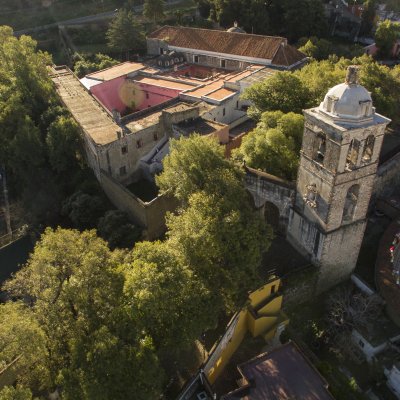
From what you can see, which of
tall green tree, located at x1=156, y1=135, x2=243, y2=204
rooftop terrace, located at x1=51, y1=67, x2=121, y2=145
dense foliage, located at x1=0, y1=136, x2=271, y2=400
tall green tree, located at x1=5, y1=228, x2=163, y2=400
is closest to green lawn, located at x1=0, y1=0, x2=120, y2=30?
rooftop terrace, located at x1=51, y1=67, x2=121, y2=145

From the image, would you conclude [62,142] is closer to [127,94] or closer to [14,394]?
[127,94]

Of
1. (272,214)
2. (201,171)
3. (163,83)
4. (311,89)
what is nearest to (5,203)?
(163,83)

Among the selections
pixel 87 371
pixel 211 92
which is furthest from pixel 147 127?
pixel 87 371

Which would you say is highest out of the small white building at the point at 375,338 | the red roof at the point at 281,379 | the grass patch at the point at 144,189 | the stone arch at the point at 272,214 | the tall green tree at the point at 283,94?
the tall green tree at the point at 283,94

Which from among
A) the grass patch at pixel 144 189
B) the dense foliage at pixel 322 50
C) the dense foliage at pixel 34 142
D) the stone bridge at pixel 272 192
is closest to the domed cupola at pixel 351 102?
the stone bridge at pixel 272 192

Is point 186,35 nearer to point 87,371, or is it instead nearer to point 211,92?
point 211,92

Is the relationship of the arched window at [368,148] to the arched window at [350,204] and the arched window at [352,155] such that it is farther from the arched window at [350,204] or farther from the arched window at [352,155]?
the arched window at [350,204]
